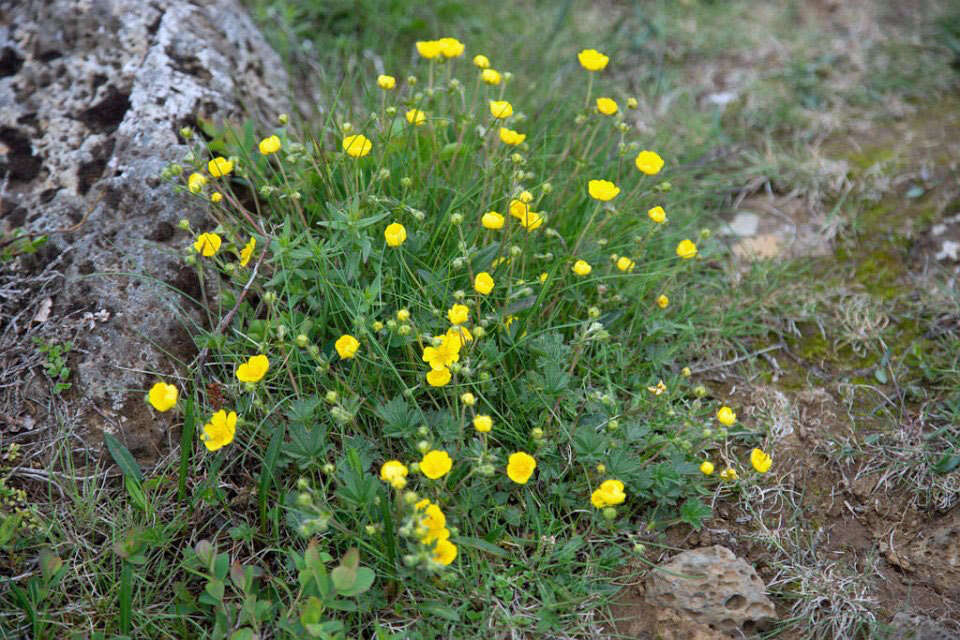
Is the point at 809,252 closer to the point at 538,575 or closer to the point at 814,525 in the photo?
the point at 814,525

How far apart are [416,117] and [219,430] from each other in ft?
3.58

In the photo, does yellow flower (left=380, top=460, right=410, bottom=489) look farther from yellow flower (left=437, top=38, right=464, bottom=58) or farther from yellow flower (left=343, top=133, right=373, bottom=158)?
yellow flower (left=437, top=38, right=464, bottom=58)

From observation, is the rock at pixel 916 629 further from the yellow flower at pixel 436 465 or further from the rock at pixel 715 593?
the yellow flower at pixel 436 465

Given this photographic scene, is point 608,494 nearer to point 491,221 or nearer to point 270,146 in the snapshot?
point 491,221

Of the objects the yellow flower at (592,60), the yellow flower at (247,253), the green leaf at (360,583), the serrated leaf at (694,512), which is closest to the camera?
the green leaf at (360,583)

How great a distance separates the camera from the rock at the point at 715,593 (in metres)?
1.82

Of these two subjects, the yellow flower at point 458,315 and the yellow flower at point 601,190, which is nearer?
the yellow flower at point 458,315

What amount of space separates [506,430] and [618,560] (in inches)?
17.6

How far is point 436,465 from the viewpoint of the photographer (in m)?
1.73

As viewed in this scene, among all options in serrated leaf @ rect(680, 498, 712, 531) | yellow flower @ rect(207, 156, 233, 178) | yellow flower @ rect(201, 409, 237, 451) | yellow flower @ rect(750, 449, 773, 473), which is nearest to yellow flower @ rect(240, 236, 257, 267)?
yellow flower @ rect(207, 156, 233, 178)

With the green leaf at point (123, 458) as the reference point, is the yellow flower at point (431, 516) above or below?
above

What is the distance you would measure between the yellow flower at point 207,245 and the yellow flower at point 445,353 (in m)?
0.67

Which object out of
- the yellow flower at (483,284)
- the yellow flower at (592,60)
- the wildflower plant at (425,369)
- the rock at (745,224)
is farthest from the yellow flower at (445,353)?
the rock at (745,224)

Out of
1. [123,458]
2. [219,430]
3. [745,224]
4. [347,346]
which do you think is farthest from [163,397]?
[745,224]
